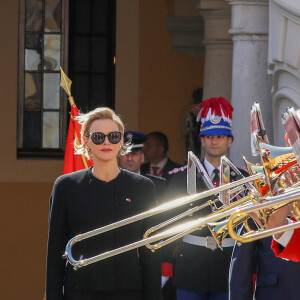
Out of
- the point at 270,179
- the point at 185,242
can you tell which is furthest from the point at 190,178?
the point at 185,242

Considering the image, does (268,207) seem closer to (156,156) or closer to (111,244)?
(111,244)

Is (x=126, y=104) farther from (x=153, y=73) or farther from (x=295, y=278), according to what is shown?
(x=295, y=278)

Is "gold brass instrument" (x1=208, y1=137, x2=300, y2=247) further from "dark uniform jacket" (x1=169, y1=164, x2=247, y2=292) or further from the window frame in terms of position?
the window frame

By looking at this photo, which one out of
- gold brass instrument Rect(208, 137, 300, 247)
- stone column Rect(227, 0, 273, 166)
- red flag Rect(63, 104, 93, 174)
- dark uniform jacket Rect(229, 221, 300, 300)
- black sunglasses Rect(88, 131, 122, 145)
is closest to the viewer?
gold brass instrument Rect(208, 137, 300, 247)

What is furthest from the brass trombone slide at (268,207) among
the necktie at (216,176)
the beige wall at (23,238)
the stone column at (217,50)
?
the beige wall at (23,238)

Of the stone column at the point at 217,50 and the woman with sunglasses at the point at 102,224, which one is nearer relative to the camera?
the woman with sunglasses at the point at 102,224

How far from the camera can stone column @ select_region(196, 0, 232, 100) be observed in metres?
11.4

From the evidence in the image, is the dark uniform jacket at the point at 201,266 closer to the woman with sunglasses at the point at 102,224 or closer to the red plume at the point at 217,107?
the red plume at the point at 217,107

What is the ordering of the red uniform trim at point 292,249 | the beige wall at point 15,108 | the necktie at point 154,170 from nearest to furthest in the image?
the red uniform trim at point 292,249 < the necktie at point 154,170 < the beige wall at point 15,108

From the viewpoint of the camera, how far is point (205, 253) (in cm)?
813

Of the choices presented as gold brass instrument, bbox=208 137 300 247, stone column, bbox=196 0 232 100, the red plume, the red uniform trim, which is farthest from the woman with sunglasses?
stone column, bbox=196 0 232 100

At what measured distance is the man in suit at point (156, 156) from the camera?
11.8m

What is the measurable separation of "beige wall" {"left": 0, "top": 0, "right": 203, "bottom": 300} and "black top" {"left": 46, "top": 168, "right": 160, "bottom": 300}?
667 centimetres

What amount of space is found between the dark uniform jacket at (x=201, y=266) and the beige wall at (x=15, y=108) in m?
5.14
